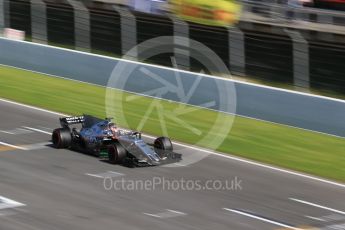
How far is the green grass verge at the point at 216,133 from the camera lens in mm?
18703

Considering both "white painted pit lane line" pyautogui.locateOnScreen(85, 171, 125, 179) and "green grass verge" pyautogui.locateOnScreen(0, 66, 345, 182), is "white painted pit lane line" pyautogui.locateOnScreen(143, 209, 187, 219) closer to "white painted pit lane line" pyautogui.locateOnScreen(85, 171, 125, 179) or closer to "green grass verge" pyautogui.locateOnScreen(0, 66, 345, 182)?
"white painted pit lane line" pyautogui.locateOnScreen(85, 171, 125, 179)

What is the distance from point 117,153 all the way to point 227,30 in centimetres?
1109

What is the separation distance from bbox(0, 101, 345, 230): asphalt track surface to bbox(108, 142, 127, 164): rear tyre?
0.17 metres

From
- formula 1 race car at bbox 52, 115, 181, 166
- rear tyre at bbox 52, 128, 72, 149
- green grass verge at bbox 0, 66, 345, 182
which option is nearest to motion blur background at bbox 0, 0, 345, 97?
green grass verge at bbox 0, 66, 345, 182

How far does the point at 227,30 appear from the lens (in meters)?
26.3

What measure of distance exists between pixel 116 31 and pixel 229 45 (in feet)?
18.5

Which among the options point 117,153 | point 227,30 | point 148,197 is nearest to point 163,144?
point 117,153

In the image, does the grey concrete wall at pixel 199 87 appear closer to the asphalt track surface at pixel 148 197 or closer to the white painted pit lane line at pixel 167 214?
the asphalt track surface at pixel 148 197

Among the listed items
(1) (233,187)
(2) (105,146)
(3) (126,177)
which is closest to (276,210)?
(1) (233,187)

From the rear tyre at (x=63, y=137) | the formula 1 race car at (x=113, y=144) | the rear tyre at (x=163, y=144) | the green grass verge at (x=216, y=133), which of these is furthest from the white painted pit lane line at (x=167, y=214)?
the green grass verge at (x=216, y=133)

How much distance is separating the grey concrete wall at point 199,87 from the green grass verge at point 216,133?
34 cm

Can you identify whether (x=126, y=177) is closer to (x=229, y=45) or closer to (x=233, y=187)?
(x=233, y=187)

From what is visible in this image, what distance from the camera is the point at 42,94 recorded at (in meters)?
24.9

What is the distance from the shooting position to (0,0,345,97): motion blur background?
2361 centimetres
